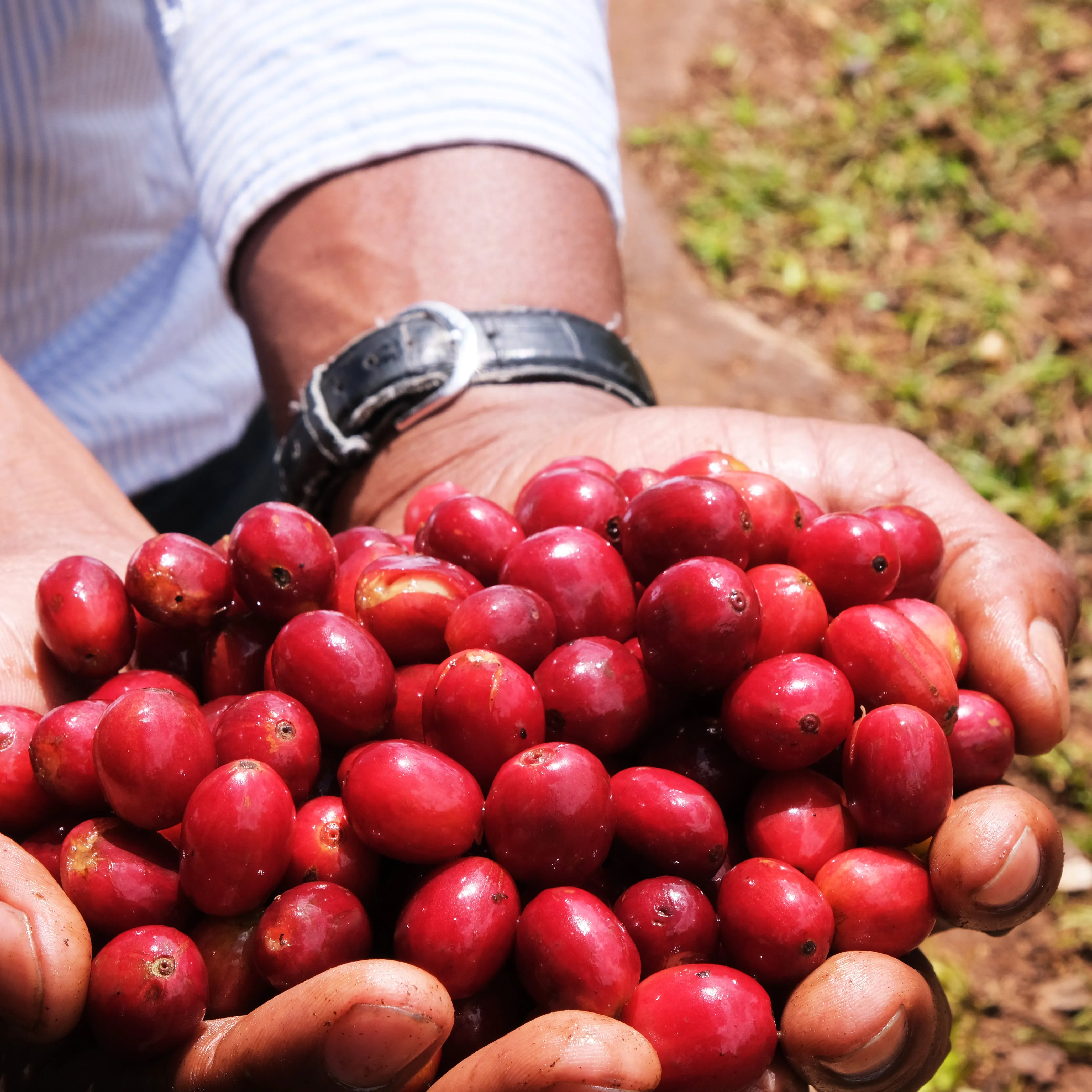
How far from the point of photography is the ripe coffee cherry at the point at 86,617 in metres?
2.03

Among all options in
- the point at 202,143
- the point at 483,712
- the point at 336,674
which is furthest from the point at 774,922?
the point at 202,143

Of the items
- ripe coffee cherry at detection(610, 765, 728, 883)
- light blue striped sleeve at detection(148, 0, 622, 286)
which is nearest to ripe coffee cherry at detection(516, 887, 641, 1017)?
ripe coffee cherry at detection(610, 765, 728, 883)

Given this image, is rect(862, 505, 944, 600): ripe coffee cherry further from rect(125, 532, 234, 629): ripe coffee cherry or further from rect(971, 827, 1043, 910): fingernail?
rect(125, 532, 234, 629): ripe coffee cherry

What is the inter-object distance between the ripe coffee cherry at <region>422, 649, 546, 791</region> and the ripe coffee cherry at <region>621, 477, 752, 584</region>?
0.37m

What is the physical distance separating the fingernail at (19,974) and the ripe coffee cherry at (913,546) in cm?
164

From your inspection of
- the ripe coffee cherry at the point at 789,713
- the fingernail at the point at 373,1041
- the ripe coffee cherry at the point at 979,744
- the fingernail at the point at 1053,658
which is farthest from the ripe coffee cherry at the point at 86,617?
the fingernail at the point at 1053,658

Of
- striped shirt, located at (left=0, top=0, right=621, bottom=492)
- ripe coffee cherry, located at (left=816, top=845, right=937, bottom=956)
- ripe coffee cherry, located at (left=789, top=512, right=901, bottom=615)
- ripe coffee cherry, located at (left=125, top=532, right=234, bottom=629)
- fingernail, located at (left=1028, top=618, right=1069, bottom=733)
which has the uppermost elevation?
striped shirt, located at (left=0, top=0, right=621, bottom=492)

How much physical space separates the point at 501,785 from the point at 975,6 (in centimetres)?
736

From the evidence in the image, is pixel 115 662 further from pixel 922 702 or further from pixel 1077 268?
pixel 1077 268

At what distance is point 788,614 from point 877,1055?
28.7 inches

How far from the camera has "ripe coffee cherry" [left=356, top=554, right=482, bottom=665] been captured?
6.55 feet

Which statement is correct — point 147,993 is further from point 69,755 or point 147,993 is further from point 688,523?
point 688,523

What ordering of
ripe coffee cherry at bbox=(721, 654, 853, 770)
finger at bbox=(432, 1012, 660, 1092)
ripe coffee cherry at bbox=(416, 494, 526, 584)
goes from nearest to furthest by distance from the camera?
finger at bbox=(432, 1012, 660, 1092) < ripe coffee cherry at bbox=(721, 654, 853, 770) < ripe coffee cherry at bbox=(416, 494, 526, 584)

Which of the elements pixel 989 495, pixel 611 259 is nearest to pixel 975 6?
pixel 989 495
